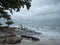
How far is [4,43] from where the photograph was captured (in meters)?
24.2

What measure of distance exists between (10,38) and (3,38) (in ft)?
3.87

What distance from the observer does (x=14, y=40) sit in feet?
85.1

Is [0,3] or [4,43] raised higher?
[0,3]

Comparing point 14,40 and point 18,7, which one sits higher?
point 18,7

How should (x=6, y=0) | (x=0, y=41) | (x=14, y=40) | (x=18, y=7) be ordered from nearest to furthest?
(x=6, y=0) → (x=18, y=7) → (x=0, y=41) → (x=14, y=40)

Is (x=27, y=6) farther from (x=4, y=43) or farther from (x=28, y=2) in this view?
(x=4, y=43)

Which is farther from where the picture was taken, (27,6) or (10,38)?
(10,38)

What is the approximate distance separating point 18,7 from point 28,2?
1230 millimetres

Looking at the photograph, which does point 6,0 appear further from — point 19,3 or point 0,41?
point 0,41

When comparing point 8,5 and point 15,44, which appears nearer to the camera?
point 8,5

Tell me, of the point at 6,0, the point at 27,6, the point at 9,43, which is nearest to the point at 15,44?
the point at 9,43

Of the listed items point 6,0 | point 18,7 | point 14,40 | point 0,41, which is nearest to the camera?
point 6,0

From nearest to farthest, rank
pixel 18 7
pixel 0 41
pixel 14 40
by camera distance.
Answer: pixel 18 7, pixel 0 41, pixel 14 40

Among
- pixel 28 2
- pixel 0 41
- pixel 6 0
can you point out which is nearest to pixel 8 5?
pixel 6 0
